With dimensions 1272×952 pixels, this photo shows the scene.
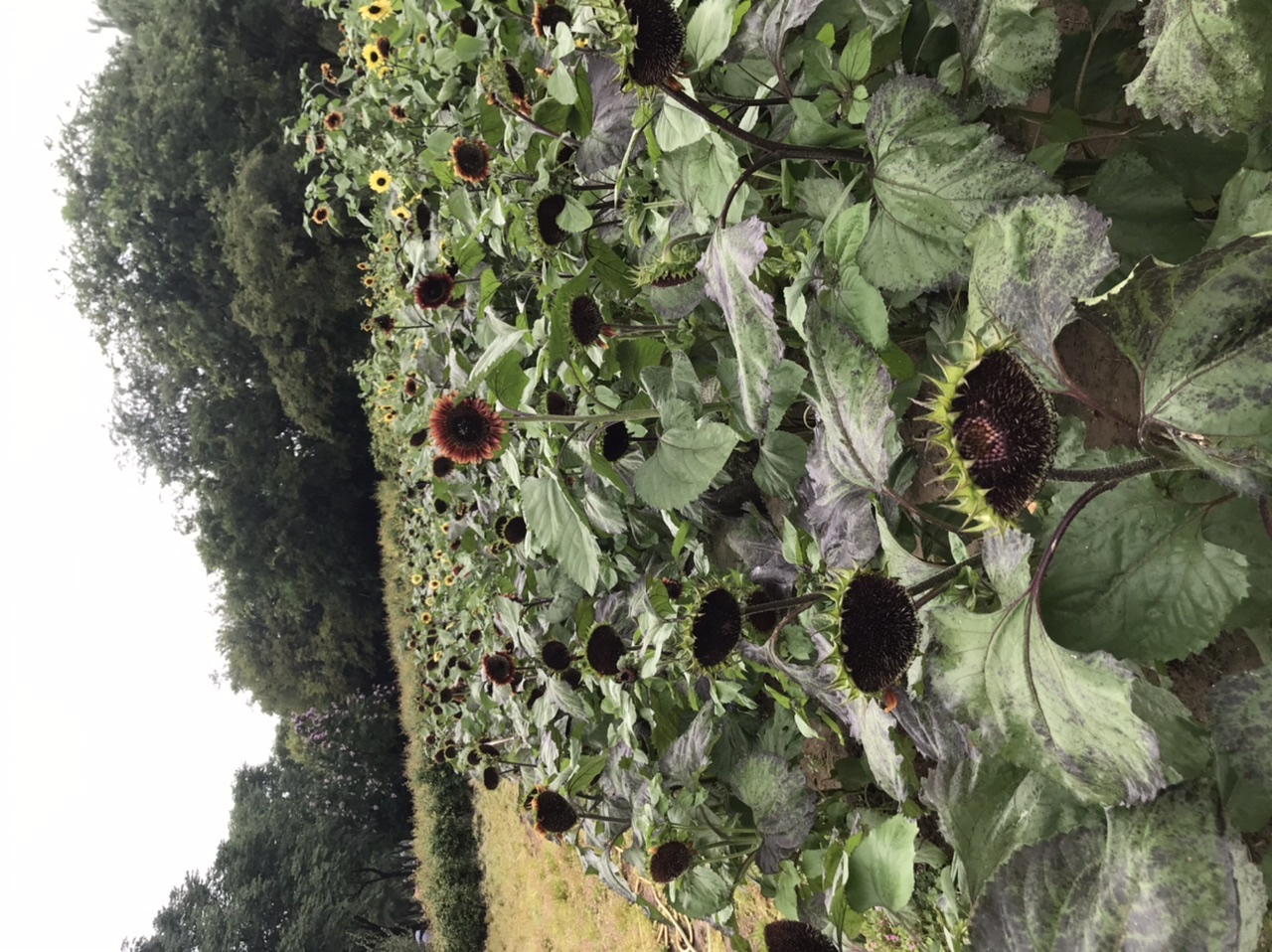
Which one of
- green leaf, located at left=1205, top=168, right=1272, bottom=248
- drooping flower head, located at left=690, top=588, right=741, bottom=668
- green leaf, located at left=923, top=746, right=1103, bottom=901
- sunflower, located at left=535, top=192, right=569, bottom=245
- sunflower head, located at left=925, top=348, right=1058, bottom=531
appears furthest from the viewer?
sunflower, located at left=535, top=192, right=569, bottom=245

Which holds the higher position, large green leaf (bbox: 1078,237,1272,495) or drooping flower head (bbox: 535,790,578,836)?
drooping flower head (bbox: 535,790,578,836)

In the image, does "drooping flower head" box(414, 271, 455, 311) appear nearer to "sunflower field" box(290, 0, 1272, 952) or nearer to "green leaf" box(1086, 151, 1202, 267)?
"sunflower field" box(290, 0, 1272, 952)

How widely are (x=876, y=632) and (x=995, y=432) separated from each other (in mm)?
377

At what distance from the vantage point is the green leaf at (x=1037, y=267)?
77 cm

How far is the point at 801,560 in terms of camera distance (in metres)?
1.56

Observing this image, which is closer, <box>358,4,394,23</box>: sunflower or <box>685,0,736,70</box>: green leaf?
<box>685,0,736,70</box>: green leaf

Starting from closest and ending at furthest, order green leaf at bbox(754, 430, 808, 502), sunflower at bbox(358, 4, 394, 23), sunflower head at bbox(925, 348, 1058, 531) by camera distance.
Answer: sunflower head at bbox(925, 348, 1058, 531) → green leaf at bbox(754, 430, 808, 502) → sunflower at bbox(358, 4, 394, 23)

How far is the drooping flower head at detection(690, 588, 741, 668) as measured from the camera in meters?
1.46

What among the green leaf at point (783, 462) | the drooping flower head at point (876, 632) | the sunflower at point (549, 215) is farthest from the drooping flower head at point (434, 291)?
the drooping flower head at point (876, 632)

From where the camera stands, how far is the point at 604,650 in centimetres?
212

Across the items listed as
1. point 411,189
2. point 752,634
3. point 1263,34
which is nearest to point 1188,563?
point 1263,34

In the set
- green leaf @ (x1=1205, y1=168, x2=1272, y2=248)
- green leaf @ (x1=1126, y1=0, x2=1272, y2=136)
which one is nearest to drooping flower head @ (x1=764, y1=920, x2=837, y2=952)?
green leaf @ (x1=1205, y1=168, x2=1272, y2=248)

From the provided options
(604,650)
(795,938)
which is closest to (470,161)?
(604,650)

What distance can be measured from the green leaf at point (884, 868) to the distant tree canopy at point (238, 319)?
34.6ft
